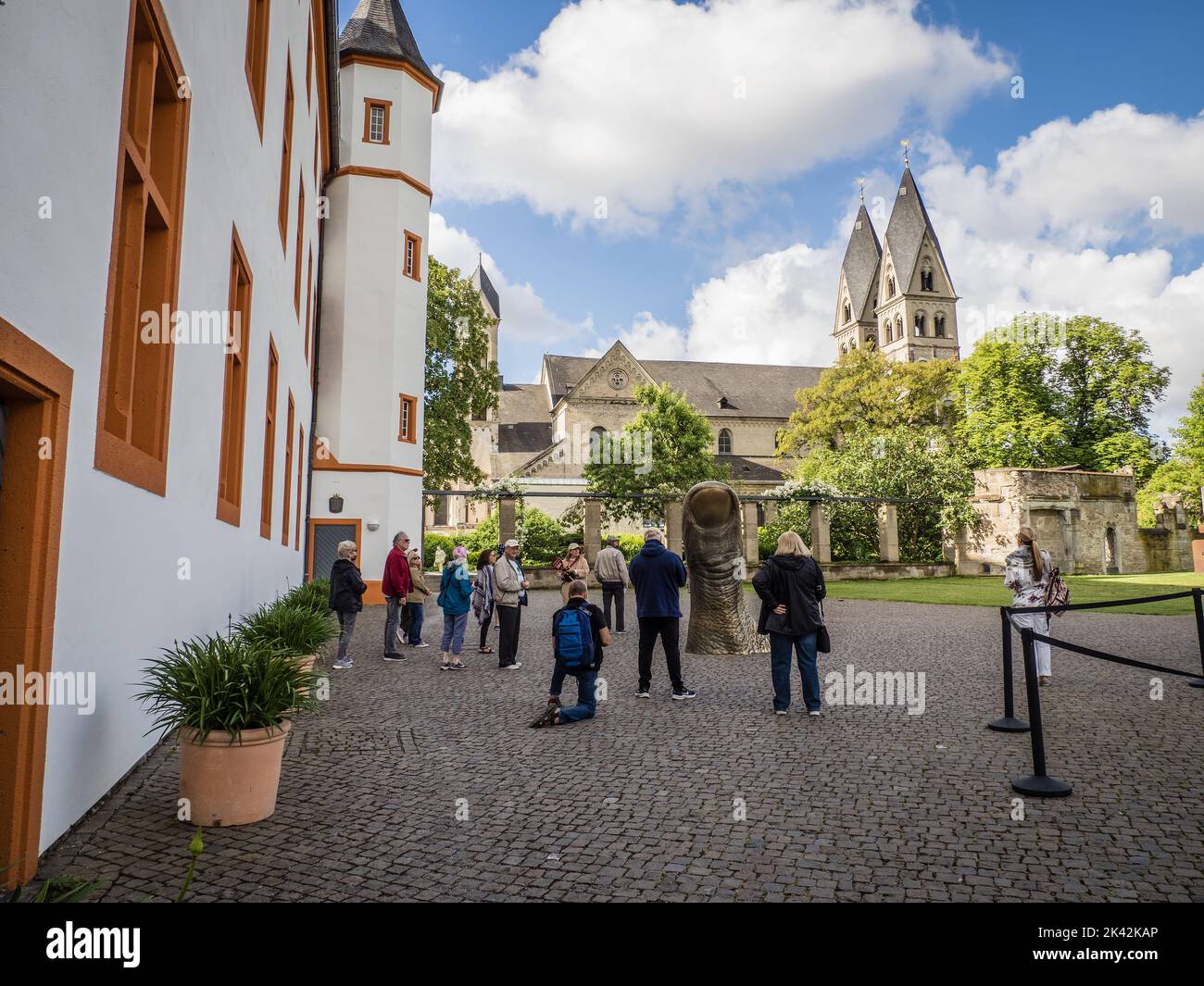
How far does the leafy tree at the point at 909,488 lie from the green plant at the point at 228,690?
31.6m

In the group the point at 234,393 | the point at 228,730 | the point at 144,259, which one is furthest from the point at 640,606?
the point at 144,259

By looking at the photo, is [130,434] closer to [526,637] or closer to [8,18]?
[8,18]

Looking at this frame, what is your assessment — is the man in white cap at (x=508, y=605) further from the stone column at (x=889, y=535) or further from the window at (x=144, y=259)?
the stone column at (x=889, y=535)

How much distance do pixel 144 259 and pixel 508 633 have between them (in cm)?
648

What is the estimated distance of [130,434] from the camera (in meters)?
5.29

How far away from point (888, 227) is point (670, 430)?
45.9 metres

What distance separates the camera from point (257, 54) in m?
9.24

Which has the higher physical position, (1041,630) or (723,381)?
(723,381)

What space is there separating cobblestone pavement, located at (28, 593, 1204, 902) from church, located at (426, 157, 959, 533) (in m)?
49.3

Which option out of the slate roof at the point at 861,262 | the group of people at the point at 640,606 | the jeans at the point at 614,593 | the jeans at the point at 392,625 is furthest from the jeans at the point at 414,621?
the slate roof at the point at 861,262

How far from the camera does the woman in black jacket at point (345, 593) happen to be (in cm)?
1077

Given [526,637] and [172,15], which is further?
[526,637]

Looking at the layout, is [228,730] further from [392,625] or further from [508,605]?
[392,625]
